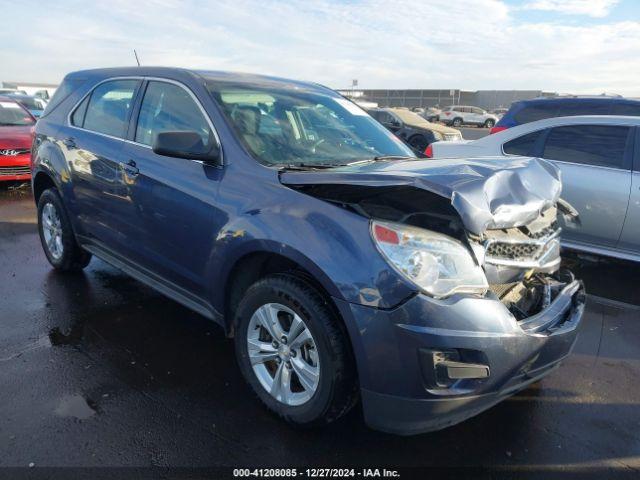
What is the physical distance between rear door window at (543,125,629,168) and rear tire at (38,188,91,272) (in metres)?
4.95

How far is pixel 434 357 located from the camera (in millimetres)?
2143

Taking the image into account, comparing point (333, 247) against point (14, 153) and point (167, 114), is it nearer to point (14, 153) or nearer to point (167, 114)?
point (167, 114)

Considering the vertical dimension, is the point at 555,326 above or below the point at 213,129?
below

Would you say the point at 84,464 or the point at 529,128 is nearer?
the point at 84,464

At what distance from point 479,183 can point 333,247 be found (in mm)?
731

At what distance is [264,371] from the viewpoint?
279 centimetres

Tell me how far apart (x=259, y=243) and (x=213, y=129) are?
864 millimetres

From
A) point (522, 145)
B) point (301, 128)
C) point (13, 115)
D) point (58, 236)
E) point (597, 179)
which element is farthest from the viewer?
point (13, 115)

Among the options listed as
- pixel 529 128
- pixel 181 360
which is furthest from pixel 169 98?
pixel 529 128

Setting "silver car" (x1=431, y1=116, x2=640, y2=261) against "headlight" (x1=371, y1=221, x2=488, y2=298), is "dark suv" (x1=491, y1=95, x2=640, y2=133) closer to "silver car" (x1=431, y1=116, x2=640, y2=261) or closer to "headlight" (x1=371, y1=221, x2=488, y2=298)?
"silver car" (x1=431, y1=116, x2=640, y2=261)

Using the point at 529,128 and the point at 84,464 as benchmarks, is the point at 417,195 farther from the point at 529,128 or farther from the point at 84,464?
the point at 529,128

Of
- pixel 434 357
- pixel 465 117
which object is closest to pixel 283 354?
pixel 434 357

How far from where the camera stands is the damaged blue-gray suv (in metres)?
2.19

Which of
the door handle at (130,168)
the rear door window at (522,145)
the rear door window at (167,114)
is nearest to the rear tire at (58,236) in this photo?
the door handle at (130,168)
